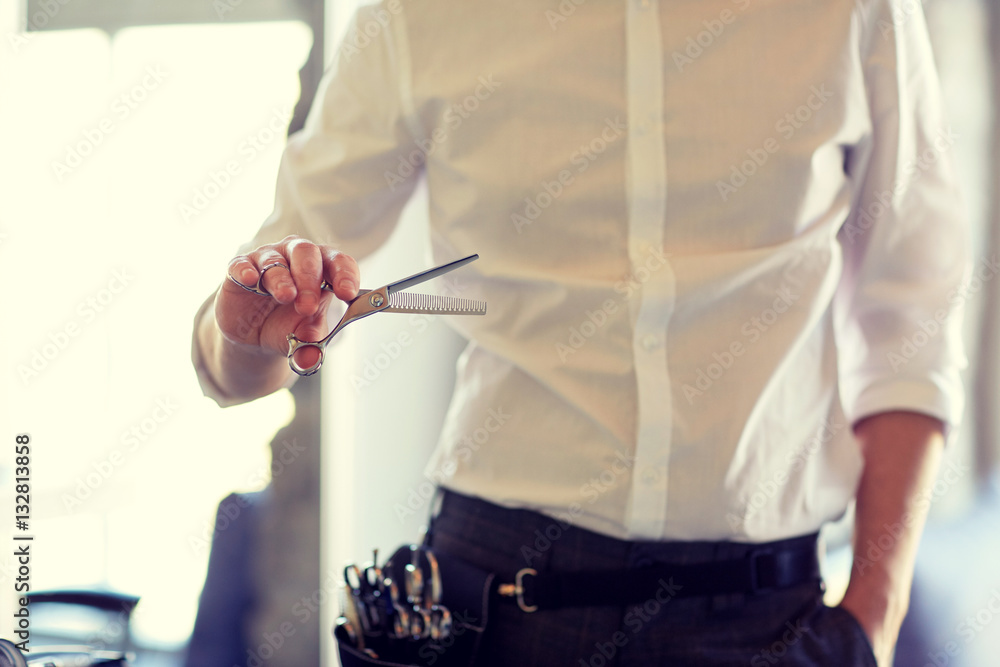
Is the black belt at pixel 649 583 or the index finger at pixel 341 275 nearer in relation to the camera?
the index finger at pixel 341 275

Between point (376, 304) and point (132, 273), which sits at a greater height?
point (132, 273)

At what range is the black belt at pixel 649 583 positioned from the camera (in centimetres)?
72

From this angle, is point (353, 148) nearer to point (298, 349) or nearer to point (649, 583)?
point (298, 349)

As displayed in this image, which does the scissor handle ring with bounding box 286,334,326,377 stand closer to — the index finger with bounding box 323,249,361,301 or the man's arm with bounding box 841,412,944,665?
the index finger with bounding box 323,249,361,301

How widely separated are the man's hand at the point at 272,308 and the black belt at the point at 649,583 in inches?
13.1

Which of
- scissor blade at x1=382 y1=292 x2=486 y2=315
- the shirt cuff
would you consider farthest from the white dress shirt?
scissor blade at x1=382 y1=292 x2=486 y2=315

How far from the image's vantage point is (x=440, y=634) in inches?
29.2

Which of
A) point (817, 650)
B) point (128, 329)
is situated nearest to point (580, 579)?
point (817, 650)

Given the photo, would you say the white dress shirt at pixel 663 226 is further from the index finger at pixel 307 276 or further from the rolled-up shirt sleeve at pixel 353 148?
the index finger at pixel 307 276

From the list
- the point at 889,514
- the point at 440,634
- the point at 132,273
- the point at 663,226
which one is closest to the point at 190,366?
the point at 132,273

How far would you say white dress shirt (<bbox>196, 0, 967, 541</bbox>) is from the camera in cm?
74

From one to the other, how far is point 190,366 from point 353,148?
112 centimetres

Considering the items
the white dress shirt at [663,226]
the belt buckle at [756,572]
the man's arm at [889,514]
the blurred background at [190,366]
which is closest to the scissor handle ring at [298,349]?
the white dress shirt at [663,226]

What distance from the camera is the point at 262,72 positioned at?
1.78 meters
